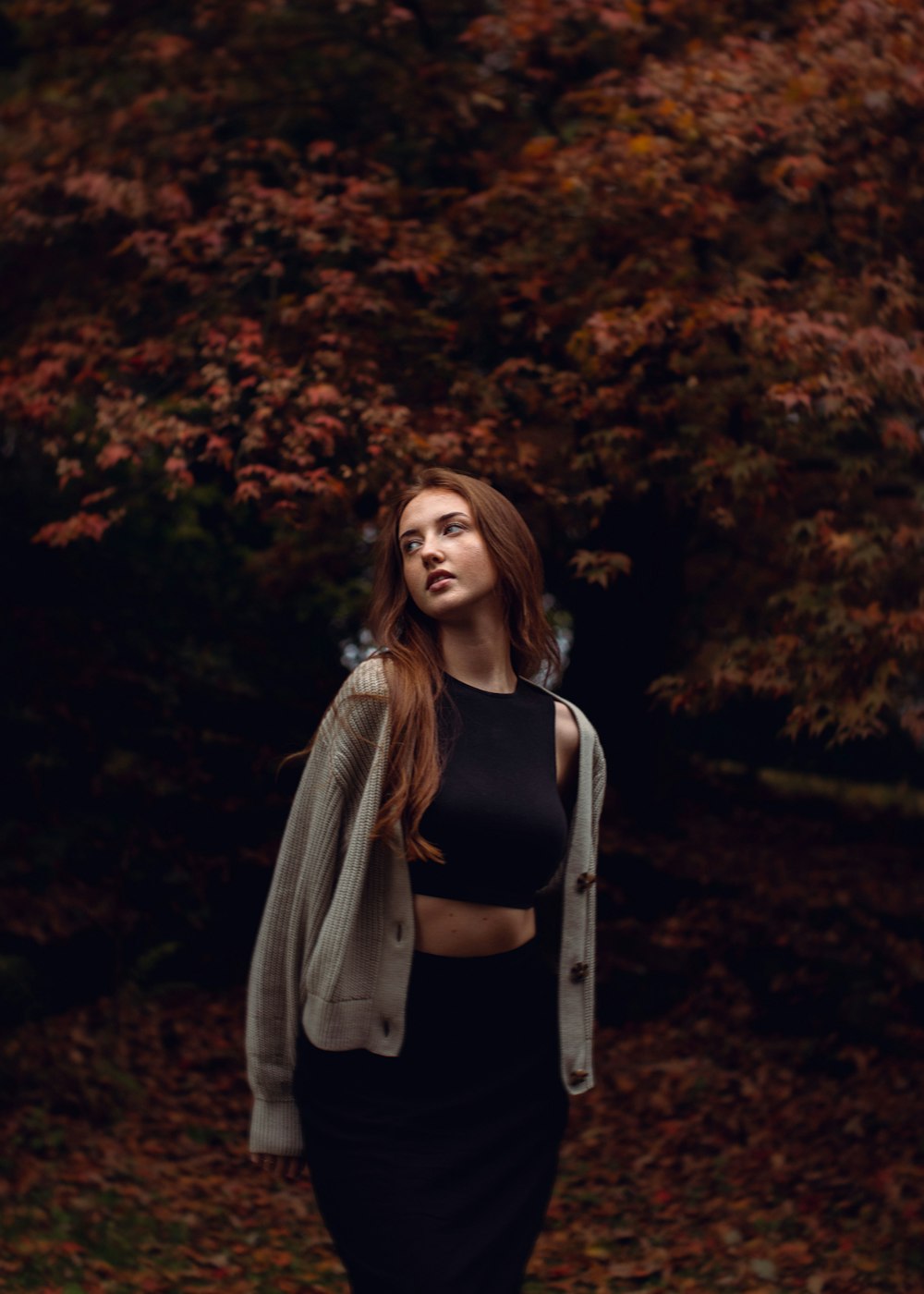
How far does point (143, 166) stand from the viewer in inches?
A: 273

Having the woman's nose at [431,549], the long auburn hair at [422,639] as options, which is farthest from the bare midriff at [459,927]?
the woman's nose at [431,549]

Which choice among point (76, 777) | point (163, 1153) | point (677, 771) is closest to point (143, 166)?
point (76, 777)

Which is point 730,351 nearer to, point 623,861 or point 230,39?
point 230,39

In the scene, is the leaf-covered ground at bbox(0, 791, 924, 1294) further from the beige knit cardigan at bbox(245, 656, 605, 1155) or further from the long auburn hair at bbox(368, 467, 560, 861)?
the long auburn hair at bbox(368, 467, 560, 861)

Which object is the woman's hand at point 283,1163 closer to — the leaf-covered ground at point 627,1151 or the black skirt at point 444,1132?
the black skirt at point 444,1132

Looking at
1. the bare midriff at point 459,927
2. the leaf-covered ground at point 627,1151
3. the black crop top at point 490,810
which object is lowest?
the leaf-covered ground at point 627,1151

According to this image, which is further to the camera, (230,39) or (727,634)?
(230,39)

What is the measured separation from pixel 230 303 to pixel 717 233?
239cm

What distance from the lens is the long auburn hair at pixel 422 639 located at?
2848 mm

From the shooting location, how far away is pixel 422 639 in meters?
3.13

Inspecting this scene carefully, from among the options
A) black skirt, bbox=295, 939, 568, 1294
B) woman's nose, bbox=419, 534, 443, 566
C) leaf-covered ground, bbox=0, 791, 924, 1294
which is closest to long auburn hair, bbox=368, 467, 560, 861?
woman's nose, bbox=419, 534, 443, 566

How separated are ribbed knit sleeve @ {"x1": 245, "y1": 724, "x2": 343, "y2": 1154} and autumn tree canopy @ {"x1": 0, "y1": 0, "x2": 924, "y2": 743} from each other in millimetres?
2606

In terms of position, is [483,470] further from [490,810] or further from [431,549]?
[490,810]

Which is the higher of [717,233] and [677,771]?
[717,233]
